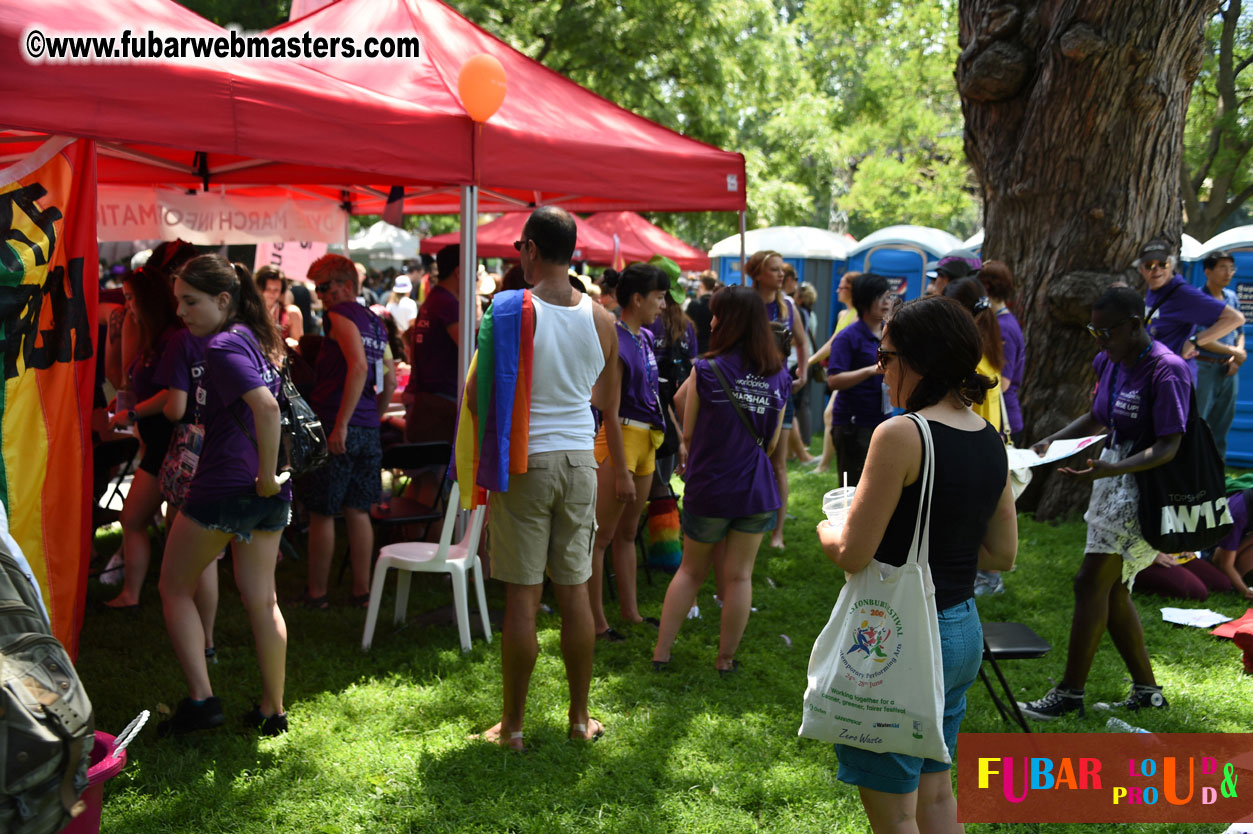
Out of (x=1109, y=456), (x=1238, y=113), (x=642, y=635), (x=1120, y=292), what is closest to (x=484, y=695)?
(x=642, y=635)

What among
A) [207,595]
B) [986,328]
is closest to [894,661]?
[986,328]

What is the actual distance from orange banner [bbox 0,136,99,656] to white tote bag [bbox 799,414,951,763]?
268 cm

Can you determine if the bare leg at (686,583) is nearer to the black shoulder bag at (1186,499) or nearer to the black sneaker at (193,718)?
the black shoulder bag at (1186,499)

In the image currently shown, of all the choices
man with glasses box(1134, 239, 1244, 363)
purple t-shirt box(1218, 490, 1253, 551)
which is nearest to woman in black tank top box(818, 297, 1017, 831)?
man with glasses box(1134, 239, 1244, 363)

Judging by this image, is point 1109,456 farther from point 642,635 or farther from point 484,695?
point 484,695

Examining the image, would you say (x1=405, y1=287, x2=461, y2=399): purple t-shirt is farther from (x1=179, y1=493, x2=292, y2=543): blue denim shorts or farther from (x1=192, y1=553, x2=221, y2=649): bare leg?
(x1=179, y1=493, x2=292, y2=543): blue denim shorts

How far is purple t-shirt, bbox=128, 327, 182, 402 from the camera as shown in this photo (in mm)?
4711

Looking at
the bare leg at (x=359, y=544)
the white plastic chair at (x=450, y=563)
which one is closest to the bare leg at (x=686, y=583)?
the white plastic chair at (x=450, y=563)

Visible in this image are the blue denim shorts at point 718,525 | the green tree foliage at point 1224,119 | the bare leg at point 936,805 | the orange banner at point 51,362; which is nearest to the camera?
the bare leg at point 936,805

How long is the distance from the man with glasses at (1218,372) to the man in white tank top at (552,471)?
6483 millimetres

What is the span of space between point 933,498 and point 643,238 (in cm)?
1269

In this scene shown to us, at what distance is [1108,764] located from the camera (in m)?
3.85

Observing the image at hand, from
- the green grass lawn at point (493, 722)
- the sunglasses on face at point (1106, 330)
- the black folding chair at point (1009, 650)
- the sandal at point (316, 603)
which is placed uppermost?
the sunglasses on face at point (1106, 330)

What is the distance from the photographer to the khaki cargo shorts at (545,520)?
3.48m
